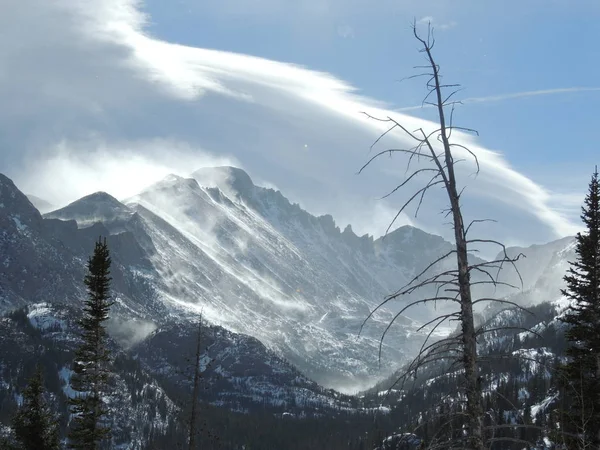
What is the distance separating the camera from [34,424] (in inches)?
1581

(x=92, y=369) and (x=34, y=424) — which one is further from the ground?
(x=92, y=369)

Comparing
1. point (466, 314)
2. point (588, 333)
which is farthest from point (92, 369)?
point (466, 314)

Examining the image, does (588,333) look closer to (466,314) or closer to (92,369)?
(466,314)

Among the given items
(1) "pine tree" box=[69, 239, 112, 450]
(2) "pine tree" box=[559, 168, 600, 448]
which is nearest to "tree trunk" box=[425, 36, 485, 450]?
(2) "pine tree" box=[559, 168, 600, 448]

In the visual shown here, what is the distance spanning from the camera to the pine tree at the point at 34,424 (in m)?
39.9

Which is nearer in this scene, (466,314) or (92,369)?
(466,314)

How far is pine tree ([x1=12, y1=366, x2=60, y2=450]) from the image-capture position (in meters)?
39.9

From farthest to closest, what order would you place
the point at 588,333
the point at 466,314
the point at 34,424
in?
the point at 34,424
the point at 588,333
the point at 466,314

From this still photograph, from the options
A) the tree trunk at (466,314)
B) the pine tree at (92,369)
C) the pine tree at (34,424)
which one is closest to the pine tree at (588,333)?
the tree trunk at (466,314)

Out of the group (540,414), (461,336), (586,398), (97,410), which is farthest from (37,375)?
(540,414)

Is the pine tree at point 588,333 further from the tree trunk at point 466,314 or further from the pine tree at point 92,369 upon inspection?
the pine tree at point 92,369

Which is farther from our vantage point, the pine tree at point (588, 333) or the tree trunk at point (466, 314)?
the pine tree at point (588, 333)

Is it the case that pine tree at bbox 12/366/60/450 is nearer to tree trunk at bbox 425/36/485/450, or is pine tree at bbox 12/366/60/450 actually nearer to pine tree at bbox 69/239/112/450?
pine tree at bbox 69/239/112/450

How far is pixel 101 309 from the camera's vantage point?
40.7m
